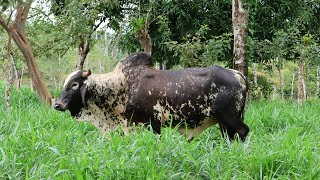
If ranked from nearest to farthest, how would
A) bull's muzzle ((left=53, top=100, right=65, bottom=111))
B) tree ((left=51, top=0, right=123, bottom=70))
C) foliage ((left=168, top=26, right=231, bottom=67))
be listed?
bull's muzzle ((left=53, top=100, right=65, bottom=111)), foliage ((left=168, top=26, right=231, bottom=67)), tree ((left=51, top=0, right=123, bottom=70))

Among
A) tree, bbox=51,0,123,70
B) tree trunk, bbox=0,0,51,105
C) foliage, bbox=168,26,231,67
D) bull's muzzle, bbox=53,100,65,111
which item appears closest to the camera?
bull's muzzle, bbox=53,100,65,111

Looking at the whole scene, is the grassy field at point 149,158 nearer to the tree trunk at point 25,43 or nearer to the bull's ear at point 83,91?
the bull's ear at point 83,91

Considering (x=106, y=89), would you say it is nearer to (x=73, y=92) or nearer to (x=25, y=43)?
(x=73, y=92)

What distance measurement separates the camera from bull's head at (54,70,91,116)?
461cm

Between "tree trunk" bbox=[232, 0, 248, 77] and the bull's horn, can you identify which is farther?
"tree trunk" bbox=[232, 0, 248, 77]

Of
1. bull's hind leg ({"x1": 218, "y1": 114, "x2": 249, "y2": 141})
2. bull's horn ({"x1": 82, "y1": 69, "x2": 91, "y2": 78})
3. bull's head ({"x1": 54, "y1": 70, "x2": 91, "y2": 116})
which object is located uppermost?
bull's horn ({"x1": 82, "y1": 69, "x2": 91, "y2": 78})

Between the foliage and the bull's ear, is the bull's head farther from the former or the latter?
the foliage

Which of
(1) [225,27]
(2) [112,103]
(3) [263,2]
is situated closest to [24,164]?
(2) [112,103]

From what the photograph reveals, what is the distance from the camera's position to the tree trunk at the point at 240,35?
250 inches

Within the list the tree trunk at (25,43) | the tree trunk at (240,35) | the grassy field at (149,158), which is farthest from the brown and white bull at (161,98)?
the tree trunk at (25,43)

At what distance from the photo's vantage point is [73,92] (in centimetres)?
463

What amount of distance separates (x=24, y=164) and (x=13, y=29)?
518cm

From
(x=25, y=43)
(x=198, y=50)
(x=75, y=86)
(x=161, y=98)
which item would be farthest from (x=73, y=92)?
(x=198, y=50)

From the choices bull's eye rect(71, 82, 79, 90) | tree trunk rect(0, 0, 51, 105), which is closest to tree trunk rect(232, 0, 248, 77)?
bull's eye rect(71, 82, 79, 90)
